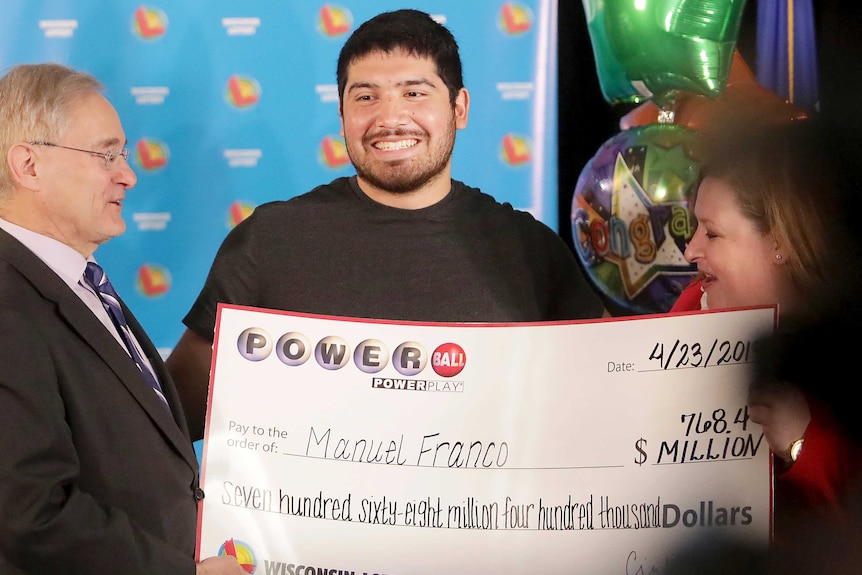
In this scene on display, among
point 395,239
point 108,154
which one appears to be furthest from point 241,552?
point 108,154

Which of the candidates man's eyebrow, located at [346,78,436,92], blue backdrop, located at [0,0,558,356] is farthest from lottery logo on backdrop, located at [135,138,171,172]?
man's eyebrow, located at [346,78,436,92]

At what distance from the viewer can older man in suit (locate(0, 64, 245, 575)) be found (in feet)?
5.53

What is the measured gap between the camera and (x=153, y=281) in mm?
2416

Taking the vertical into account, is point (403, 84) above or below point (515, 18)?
below

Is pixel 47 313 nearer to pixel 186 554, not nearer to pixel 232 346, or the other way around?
pixel 232 346

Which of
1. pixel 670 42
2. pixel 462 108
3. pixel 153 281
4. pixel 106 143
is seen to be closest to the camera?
pixel 106 143

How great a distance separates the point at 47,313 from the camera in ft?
5.90

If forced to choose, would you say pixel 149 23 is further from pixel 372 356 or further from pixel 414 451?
pixel 414 451

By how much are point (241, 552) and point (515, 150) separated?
127cm

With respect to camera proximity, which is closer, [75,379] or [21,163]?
[75,379]

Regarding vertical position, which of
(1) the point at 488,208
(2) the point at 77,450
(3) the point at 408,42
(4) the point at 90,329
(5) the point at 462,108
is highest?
(3) the point at 408,42

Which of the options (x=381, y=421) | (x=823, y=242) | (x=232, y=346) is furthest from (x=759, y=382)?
(x=232, y=346)

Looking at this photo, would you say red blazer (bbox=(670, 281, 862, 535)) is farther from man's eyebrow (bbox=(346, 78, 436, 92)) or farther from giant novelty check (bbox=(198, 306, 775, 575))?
man's eyebrow (bbox=(346, 78, 436, 92))

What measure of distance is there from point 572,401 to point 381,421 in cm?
43
